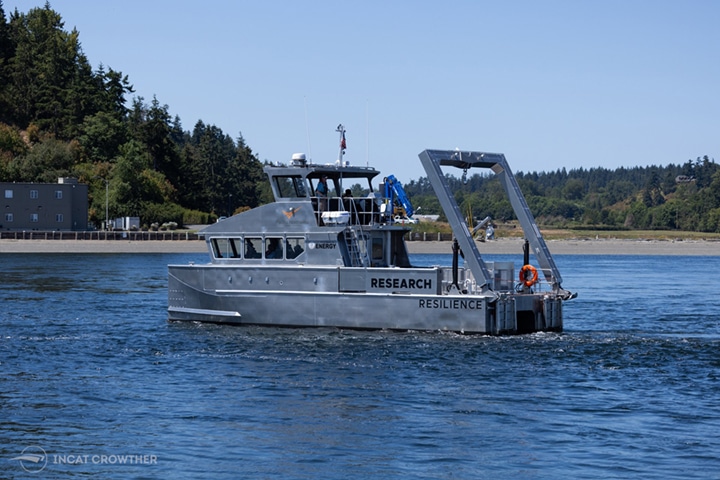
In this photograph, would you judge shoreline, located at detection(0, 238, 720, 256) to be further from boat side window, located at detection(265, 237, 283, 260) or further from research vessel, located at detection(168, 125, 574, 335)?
boat side window, located at detection(265, 237, 283, 260)

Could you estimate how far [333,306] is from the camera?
29.9 metres

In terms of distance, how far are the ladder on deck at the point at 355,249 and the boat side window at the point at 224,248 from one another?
376 centimetres

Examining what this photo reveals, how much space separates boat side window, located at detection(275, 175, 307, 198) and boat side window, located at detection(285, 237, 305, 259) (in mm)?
1463

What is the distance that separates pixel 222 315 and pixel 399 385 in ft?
33.4

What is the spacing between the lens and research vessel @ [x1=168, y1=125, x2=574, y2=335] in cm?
2875

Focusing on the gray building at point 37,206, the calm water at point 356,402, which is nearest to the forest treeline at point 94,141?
the gray building at point 37,206

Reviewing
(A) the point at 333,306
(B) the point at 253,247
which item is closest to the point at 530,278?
(A) the point at 333,306

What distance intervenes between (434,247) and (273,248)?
79.5m

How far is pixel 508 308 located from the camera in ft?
94.0

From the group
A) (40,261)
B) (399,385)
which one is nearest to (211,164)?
(40,261)

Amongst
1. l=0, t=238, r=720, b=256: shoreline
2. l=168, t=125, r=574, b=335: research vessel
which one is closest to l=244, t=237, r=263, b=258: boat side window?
l=168, t=125, r=574, b=335: research vessel

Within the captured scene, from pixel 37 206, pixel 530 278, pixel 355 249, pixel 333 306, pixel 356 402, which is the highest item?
pixel 37 206

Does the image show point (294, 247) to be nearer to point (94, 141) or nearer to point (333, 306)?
point (333, 306)

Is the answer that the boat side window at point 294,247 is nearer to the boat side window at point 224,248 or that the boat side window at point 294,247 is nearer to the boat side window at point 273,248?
the boat side window at point 273,248
